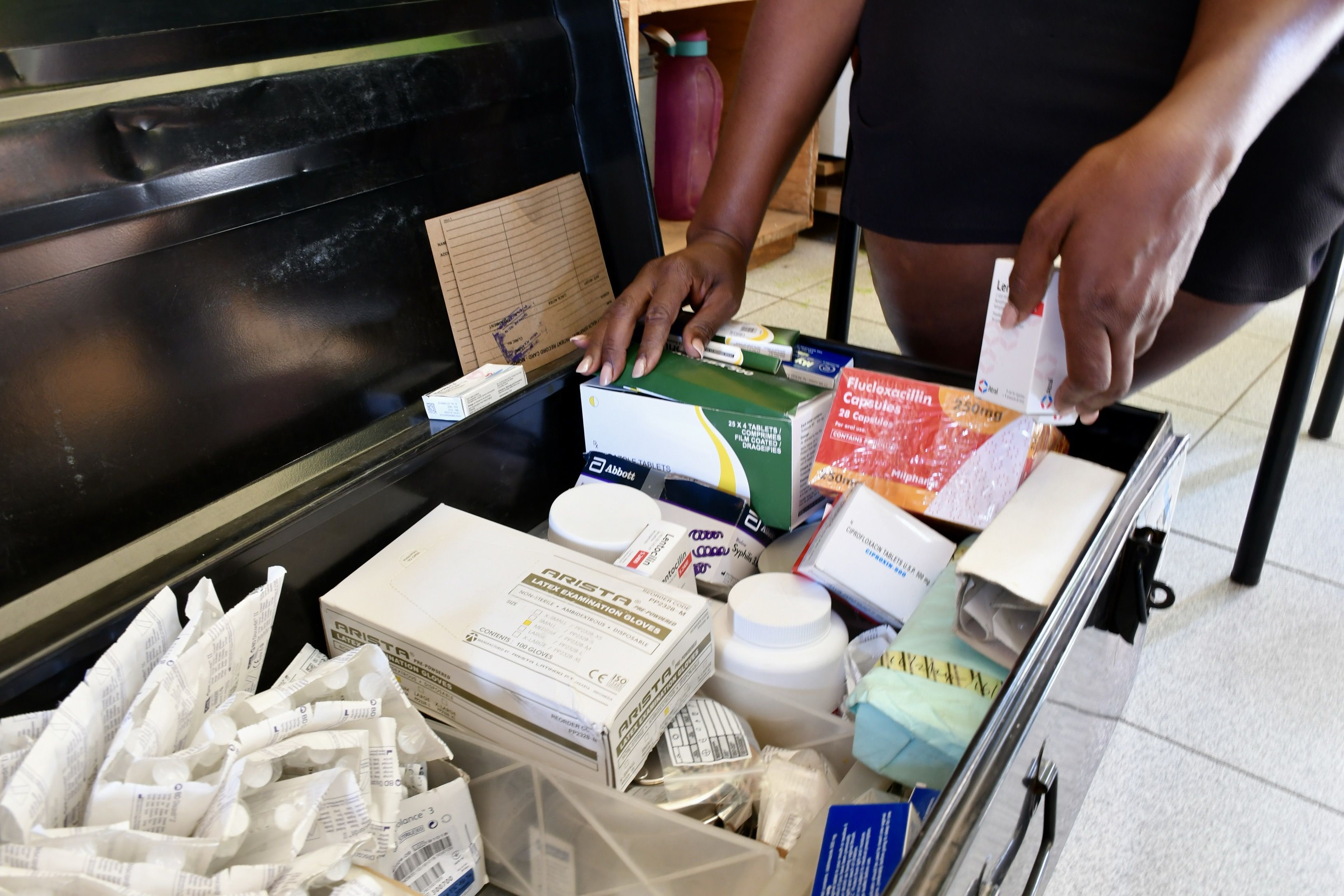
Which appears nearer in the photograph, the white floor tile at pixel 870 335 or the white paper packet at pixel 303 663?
the white paper packet at pixel 303 663

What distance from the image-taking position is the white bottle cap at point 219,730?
0.39 metres

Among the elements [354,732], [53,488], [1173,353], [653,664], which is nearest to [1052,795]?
[653,664]

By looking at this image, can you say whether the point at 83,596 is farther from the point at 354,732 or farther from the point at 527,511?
the point at 527,511

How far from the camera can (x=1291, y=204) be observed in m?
0.67

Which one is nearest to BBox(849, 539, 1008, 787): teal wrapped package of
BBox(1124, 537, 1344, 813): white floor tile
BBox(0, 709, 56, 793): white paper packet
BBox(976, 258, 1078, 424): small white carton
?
BBox(976, 258, 1078, 424): small white carton

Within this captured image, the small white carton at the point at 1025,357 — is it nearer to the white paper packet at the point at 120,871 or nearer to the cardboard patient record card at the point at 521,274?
the cardboard patient record card at the point at 521,274

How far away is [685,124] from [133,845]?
1617mm

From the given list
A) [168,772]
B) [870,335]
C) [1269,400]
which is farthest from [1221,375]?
[168,772]

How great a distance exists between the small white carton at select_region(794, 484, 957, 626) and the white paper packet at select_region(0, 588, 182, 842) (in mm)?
362

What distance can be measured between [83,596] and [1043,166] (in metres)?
0.71

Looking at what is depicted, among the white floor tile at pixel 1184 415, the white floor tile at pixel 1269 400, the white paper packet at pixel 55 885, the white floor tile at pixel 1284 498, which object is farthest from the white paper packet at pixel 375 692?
the white floor tile at pixel 1269 400

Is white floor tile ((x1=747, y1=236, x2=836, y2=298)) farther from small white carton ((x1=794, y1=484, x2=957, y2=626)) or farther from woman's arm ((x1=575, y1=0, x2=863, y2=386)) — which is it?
small white carton ((x1=794, y1=484, x2=957, y2=626))

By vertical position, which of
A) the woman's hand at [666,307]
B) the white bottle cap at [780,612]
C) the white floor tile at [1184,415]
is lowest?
the white floor tile at [1184,415]

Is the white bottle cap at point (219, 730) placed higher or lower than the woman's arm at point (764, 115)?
lower
